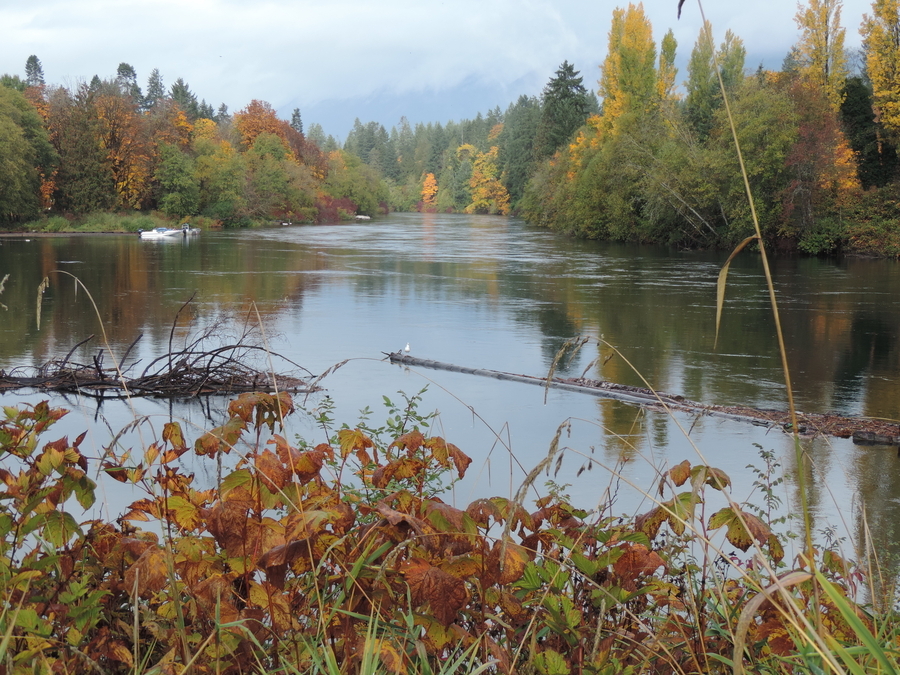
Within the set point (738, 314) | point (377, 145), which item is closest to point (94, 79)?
point (377, 145)

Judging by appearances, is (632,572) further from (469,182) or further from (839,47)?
(469,182)

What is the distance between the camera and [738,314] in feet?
57.4

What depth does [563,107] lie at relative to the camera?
2350 inches

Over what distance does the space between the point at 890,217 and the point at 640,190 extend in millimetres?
11370

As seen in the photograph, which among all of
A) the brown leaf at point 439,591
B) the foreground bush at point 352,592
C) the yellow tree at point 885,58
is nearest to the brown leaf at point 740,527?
the foreground bush at point 352,592

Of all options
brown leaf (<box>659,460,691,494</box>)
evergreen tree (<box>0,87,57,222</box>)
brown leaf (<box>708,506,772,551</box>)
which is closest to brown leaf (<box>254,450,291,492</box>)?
brown leaf (<box>659,460,691,494</box>)

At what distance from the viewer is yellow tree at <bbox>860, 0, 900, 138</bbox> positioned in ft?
104

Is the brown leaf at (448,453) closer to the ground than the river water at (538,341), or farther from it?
farther from it

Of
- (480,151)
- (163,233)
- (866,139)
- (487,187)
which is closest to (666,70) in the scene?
(866,139)

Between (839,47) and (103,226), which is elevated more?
(839,47)

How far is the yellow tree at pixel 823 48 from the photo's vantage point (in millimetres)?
34469

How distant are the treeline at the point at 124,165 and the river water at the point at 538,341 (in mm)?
19490

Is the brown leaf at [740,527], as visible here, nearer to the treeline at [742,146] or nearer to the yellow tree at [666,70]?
the treeline at [742,146]

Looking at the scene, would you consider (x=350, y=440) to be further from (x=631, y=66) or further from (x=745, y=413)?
(x=631, y=66)
